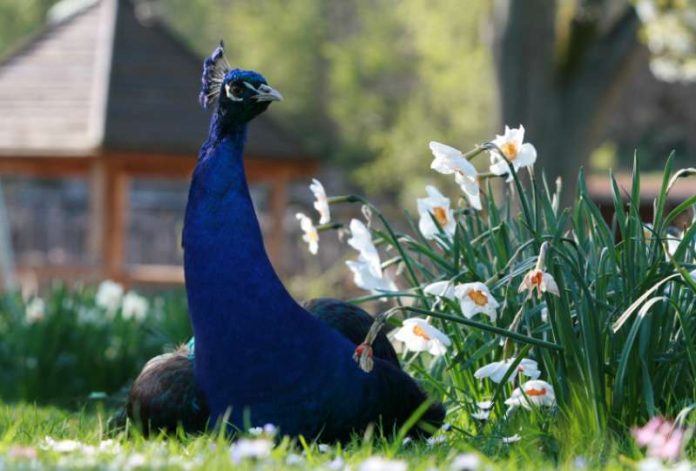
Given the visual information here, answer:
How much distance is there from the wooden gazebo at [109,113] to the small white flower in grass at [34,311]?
4541 mm

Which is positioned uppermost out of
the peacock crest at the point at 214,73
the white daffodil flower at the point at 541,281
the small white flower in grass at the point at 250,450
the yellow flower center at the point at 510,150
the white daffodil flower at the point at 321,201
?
the peacock crest at the point at 214,73

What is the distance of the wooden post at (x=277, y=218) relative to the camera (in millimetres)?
16422

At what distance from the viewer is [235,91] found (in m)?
4.50

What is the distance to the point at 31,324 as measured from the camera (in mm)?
8773

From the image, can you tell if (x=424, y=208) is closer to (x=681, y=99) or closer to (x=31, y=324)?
(x=31, y=324)

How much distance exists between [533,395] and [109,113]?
10329 millimetres

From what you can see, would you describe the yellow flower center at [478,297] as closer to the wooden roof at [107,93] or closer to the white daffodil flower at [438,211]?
the white daffodil flower at [438,211]

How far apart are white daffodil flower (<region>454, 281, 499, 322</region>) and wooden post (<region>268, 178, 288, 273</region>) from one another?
38.8 feet

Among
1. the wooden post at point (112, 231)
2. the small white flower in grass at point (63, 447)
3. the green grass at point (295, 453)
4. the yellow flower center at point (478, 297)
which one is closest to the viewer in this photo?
the green grass at point (295, 453)

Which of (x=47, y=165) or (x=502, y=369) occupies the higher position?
(x=47, y=165)

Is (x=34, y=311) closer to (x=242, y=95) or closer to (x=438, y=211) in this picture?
(x=438, y=211)

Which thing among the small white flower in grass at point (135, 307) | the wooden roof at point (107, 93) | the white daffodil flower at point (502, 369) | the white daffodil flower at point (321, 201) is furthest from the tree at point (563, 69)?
the white daffodil flower at point (502, 369)

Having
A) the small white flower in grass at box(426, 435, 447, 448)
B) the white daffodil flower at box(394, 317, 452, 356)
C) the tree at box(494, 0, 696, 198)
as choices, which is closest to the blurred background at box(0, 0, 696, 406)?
the tree at box(494, 0, 696, 198)

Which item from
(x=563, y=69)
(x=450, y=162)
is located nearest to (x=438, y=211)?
(x=450, y=162)
